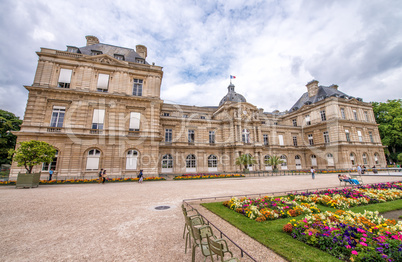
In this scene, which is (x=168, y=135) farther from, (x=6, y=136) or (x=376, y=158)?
(x=376, y=158)

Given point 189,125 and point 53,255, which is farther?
point 189,125

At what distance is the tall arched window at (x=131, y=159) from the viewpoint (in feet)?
67.6

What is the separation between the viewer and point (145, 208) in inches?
305

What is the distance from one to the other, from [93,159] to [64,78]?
1089cm

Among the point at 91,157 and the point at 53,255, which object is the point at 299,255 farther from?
the point at 91,157

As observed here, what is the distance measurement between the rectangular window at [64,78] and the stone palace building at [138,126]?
0.10m

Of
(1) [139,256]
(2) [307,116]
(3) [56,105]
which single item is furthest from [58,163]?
(2) [307,116]

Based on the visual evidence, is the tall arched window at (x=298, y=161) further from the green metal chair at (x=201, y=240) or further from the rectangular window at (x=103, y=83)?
the green metal chair at (x=201, y=240)

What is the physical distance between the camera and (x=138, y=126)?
22.0 meters

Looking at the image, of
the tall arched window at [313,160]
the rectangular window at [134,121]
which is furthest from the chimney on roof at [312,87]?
the rectangular window at [134,121]

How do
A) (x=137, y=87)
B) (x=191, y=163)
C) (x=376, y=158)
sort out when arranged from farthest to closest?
(x=376, y=158) → (x=191, y=163) → (x=137, y=87)

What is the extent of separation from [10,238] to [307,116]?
47.6 m

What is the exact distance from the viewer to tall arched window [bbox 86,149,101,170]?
1942cm

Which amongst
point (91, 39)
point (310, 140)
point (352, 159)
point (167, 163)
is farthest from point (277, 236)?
point (310, 140)
